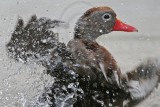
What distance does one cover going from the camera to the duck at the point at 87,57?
2.09 meters

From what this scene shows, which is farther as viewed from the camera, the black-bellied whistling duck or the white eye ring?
the white eye ring

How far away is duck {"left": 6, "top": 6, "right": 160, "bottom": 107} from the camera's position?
2.09 meters

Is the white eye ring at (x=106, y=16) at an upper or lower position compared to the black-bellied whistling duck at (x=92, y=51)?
upper

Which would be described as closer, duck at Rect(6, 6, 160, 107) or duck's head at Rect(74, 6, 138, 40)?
duck at Rect(6, 6, 160, 107)

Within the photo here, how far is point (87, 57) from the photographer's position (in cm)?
208

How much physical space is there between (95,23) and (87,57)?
0.33 metres

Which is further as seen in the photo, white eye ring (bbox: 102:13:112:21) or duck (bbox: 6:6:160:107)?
white eye ring (bbox: 102:13:112:21)

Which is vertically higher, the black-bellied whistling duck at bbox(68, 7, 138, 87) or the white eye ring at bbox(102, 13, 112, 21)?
the white eye ring at bbox(102, 13, 112, 21)

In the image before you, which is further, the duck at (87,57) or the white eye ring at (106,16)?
the white eye ring at (106,16)

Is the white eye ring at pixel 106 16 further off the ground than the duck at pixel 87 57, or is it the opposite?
the white eye ring at pixel 106 16

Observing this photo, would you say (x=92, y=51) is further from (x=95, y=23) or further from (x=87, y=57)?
(x=95, y=23)

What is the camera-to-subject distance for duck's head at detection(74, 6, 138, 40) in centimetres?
231

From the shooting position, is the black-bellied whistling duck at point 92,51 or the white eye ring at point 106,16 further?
the white eye ring at point 106,16

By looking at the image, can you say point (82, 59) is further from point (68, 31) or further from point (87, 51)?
point (68, 31)
